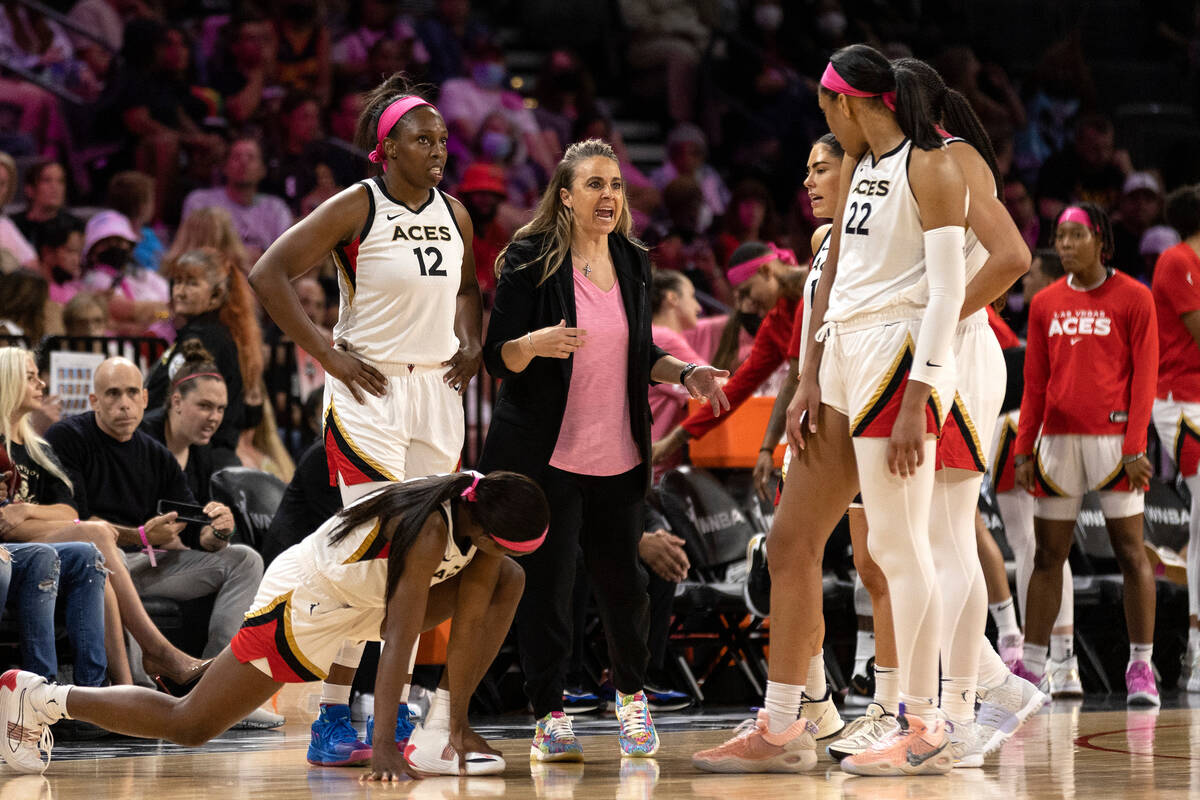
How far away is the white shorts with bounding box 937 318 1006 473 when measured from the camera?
13.5 ft

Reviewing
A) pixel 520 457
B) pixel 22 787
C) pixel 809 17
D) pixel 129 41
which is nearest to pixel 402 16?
pixel 129 41

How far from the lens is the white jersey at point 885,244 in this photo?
12.9ft

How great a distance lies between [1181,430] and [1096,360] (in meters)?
0.81

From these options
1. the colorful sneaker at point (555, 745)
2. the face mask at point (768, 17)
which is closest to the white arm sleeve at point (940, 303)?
the colorful sneaker at point (555, 745)

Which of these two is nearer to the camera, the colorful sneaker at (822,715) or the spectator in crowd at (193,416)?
the colorful sneaker at (822,715)

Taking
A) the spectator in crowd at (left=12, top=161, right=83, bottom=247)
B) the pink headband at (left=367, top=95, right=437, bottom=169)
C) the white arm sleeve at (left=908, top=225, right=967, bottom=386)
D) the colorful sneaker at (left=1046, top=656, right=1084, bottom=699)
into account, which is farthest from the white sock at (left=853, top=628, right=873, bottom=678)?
the spectator in crowd at (left=12, top=161, right=83, bottom=247)

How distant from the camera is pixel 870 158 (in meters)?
4.06

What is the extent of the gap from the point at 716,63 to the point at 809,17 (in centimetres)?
127

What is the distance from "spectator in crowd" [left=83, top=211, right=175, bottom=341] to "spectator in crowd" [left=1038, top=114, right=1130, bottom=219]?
7.27m

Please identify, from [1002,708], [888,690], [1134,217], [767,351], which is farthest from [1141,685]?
[1134,217]

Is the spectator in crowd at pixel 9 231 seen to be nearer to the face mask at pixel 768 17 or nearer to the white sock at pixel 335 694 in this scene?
the white sock at pixel 335 694

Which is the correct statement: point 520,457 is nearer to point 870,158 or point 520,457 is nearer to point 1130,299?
point 870,158

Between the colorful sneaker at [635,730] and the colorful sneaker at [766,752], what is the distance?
0.39 metres

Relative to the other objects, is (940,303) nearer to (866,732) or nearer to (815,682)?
(866,732)
